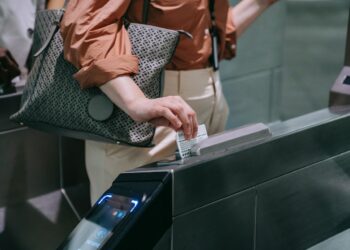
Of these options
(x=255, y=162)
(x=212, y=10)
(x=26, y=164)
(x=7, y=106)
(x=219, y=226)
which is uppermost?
(x=212, y=10)

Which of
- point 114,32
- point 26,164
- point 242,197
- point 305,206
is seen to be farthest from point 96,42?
point 26,164

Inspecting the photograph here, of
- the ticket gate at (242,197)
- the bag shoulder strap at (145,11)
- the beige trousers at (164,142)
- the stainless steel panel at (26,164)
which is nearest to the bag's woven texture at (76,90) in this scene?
the bag shoulder strap at (145,11)

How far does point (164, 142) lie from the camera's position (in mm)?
2221

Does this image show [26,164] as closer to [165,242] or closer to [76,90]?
[76,90]

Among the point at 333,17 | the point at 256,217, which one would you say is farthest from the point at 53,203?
the point at 333,17

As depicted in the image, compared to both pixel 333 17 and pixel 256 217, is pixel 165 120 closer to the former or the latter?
pixel 256 217

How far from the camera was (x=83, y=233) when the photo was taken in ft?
5.17

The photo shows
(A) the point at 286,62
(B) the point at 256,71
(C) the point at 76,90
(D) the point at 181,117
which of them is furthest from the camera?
(A) the point at 286,62

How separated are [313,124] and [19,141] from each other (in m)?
1.43

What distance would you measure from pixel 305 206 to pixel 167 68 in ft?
2.02

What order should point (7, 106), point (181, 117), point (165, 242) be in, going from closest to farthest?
point (165, 242) < point (181, 117) < point (7, 106)

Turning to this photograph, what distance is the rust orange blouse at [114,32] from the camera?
189 cm

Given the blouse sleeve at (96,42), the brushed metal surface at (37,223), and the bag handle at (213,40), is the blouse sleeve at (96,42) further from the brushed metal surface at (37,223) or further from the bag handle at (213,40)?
the brushed metal surface at (37,223)

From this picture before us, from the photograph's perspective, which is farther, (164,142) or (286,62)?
(286,62)
